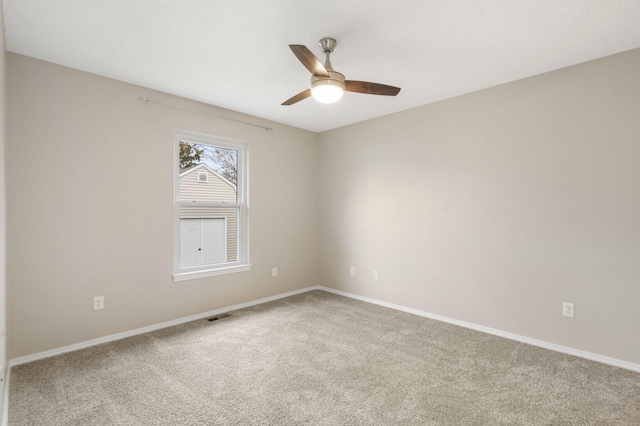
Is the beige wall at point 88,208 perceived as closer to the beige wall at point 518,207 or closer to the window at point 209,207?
the window at point 209,207

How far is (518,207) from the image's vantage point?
305cm

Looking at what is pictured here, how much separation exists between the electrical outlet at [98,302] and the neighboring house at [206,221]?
817 mm

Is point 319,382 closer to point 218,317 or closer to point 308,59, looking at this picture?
point 218,317

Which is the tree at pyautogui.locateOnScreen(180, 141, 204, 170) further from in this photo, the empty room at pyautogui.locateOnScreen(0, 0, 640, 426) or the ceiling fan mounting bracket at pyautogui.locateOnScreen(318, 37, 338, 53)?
the ceiling fan mounting bracket at pyautogui.locateOnScreen(318, 37, 338, 53)

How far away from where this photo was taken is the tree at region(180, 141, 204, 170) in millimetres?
3604

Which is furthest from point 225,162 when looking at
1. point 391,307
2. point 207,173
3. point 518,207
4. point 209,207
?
point 518,207

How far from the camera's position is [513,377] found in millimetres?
2352

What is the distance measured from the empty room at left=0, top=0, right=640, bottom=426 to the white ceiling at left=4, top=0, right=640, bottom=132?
0.07 ft

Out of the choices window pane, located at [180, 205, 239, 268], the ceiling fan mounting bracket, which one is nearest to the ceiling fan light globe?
the ceiling fan mounting bracket

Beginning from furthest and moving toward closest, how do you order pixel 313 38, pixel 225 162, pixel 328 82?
pixel 225 162 → pixel 313 38 → pixel 328 82

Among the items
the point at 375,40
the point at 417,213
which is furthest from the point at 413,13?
the point at 417,213

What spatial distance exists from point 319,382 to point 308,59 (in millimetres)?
2184

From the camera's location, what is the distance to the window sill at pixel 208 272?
137 inches

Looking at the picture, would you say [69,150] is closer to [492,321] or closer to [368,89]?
[368,89]
